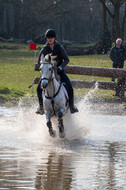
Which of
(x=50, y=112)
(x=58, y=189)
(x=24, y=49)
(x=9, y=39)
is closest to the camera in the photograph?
(x=58, y=189)

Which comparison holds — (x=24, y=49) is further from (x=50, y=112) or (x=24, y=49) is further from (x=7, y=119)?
(x=50, y=112)

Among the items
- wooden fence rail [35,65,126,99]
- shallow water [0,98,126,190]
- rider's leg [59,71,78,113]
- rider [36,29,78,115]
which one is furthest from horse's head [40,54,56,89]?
wooden fence rail [35,65,126,99]

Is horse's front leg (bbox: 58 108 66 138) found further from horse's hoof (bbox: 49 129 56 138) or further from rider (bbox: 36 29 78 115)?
rider (bbox: 36 29 78 115)

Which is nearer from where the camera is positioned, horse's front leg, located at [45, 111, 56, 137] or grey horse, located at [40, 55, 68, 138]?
grey horse, located at [40, 55, 68, 138]

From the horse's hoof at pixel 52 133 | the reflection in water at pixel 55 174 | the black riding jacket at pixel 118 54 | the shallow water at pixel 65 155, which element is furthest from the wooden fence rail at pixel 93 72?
the reflection in water at pixel 55 174

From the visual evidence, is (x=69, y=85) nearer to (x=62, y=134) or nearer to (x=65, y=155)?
(x=62, y=134)

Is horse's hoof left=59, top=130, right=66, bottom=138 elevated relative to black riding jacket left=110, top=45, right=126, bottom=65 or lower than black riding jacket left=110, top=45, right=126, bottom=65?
elevated

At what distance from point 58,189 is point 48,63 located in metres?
3.42

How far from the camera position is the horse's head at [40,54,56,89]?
874 cm

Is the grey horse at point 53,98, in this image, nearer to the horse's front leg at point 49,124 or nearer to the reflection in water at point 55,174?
the horse's front leg at point 49,124

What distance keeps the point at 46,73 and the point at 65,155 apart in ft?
4.91

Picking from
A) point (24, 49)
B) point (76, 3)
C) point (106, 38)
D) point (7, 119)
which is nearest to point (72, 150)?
point (7, 119)

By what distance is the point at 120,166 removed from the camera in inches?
293

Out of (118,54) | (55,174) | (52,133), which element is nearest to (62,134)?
(52,133)
